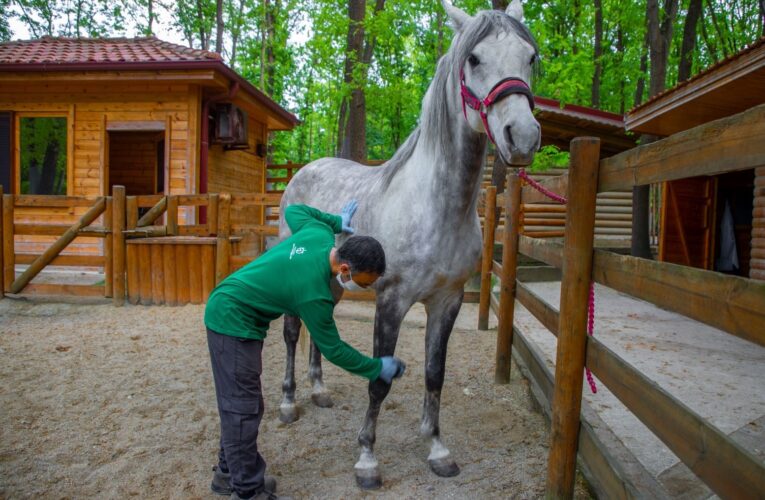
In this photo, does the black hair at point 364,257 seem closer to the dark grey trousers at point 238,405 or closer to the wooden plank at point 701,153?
the dark grey trousers at point 238,405

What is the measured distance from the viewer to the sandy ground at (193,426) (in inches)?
106

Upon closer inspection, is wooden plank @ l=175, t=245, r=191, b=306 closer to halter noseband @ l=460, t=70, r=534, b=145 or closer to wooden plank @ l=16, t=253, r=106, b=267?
wooden plank @ l=16, t=253, r=106, b=267

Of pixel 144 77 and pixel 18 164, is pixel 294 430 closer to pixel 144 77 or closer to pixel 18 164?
pixel 144 77

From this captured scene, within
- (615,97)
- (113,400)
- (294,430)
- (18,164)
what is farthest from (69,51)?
(615,97)

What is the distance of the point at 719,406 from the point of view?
360 centimetres

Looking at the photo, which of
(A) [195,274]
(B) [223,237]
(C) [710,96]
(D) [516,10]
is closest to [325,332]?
(D) [516,10]

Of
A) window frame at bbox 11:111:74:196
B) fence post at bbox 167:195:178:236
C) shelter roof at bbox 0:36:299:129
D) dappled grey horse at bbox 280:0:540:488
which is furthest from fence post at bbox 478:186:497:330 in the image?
window frame at bbox 11:111:74:196

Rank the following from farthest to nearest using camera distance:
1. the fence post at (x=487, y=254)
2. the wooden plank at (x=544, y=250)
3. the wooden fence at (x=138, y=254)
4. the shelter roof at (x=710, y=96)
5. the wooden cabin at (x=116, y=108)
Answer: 1. the wooden cabin at (x=116, y=108)
2. the wooden fence at (x=138, y=254)
3. the fence post at (x=487, y=254)
4. the shelter roof at (x=710, y=96)
5. the wooden plank at (x=544, y=250)

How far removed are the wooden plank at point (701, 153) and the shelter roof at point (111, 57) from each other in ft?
27.0

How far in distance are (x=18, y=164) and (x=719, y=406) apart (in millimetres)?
11410

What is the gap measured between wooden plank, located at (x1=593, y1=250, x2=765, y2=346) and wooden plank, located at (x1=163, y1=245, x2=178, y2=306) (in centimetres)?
626

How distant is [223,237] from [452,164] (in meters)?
4.79

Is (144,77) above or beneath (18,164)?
above

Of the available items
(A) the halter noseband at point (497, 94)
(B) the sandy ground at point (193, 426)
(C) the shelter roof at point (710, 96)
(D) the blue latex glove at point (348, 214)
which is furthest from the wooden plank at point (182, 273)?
(C) the shelter roof at point (710, 96)
